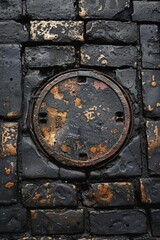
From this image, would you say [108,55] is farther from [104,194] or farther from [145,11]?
[104,194]

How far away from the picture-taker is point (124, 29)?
172 centimetres

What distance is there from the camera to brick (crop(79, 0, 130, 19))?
171 cm

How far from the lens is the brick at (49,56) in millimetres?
1668

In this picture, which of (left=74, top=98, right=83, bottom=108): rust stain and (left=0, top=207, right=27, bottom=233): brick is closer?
(left=0, top=207, right=27, bottom=233): brick

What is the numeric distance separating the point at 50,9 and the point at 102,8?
9.1 inches

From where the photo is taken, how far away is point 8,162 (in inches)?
62.5

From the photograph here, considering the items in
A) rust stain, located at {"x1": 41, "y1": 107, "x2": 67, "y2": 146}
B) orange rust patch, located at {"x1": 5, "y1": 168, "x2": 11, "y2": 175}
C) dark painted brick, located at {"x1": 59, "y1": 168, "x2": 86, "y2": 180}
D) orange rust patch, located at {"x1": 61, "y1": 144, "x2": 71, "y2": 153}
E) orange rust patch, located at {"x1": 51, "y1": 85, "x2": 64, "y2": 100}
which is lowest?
dark painted brick, located at {"x1": 59, "y1": 168, "x2": 86, "y2": 180}

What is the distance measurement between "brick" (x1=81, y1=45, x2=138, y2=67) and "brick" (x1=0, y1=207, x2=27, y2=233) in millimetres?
685

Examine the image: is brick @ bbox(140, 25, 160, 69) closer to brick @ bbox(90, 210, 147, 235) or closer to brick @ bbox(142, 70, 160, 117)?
brick @ bbox(142, 70, 160, 117)

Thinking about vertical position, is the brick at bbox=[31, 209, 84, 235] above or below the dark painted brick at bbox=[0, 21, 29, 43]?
below

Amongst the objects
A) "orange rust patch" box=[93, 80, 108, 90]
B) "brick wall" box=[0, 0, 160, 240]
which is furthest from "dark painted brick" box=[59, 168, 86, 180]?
"orange rust patch" box=[93, 80, 108, 90]

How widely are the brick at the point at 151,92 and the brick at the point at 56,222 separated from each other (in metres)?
0.53

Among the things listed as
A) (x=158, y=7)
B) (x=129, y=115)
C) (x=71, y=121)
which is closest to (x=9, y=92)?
(x=71, y=121)

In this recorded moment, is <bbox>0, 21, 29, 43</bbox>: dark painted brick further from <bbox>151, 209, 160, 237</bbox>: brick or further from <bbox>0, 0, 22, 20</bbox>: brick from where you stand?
<bbox>151, 209, 160, 237</bbox>: brick
